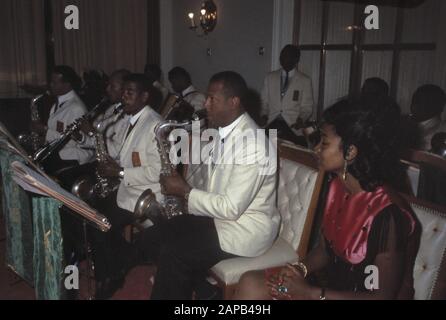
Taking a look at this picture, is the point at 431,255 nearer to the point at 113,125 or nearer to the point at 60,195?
the point at 60,195

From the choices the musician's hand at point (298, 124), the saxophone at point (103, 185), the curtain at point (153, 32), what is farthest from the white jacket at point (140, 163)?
the curtain at point (153, 32)

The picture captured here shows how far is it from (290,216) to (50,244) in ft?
4.40

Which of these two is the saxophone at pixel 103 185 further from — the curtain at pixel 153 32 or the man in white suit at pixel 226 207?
the curtain at pixel 153 32

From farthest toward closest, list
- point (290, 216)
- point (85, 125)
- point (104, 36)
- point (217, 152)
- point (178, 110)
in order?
1. point (104, 36)
2. point (178, 110)
3. point (85, 125)
4. point (290, 216)
5. point (217, 152)

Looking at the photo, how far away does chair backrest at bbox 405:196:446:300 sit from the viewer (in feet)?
5.95

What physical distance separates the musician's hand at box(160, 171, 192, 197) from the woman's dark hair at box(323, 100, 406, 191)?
1.00 m

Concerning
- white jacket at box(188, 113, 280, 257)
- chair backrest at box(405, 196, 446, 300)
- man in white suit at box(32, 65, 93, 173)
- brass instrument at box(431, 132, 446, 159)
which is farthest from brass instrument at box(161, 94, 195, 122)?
chair backrest at box(405, 196, 446, 300)

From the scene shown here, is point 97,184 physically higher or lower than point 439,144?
lower

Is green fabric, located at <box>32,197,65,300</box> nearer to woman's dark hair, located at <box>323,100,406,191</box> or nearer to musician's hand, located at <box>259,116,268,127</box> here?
woman's dark hair, located at <box>323,100,406,191</box>

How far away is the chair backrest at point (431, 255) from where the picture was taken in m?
1.81

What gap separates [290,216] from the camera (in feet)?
8.43

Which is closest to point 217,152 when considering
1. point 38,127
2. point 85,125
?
point 85,125

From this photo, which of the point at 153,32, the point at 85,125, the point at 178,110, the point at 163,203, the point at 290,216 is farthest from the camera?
the point at 153,32
